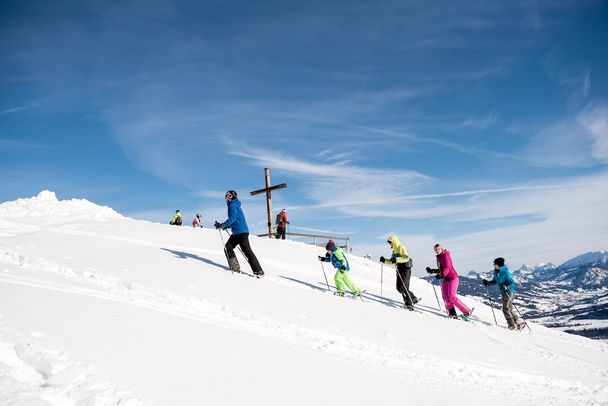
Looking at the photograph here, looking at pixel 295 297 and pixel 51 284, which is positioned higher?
pixel 51 284

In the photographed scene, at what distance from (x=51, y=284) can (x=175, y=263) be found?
4034 millimetres

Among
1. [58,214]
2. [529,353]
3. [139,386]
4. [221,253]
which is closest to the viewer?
[139,386]

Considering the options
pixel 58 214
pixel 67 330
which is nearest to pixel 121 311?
pixel 67 330

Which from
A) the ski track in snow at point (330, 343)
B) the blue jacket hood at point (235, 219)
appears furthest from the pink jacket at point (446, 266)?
the blue jacket hood at point (235, 219)

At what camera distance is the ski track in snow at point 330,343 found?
5531 millimetres

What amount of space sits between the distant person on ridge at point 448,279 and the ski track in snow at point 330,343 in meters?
3.41

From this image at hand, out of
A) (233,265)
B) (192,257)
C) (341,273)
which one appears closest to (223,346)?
(233,265)

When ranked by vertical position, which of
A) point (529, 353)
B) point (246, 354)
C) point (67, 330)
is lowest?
point (529, 353)

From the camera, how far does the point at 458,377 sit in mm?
5523

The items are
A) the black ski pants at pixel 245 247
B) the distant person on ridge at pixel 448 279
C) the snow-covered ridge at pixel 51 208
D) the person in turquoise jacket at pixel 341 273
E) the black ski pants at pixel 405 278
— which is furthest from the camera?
the snow-covered ridge at pixel 51 208

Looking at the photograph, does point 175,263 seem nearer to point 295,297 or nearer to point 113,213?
point 295,297

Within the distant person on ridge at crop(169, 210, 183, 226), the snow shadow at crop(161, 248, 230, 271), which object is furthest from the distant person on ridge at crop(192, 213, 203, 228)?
the snow shadow at crop(161, 248, 230, 271)

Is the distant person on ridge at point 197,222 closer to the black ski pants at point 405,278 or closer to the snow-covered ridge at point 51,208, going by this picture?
the snow-covered ridge at point 51,208

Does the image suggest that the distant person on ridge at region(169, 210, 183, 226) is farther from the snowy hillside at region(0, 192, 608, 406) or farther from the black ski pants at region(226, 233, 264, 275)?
the black ski pants at region(226, 233, 264, 275)
